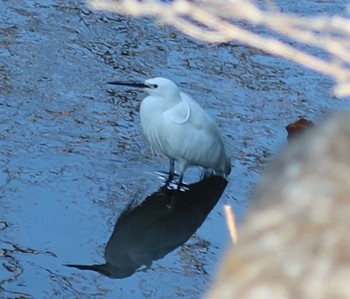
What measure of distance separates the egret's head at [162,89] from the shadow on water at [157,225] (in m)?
0.49

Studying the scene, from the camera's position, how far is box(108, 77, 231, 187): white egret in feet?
16.1

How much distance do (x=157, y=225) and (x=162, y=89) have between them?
0.75 meters

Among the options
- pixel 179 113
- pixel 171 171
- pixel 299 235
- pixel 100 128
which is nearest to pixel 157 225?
pixel 171 171

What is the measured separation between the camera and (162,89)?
4879 mm

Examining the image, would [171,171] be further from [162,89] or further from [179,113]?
[162,89]

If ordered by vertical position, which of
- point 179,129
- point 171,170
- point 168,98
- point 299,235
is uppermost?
point 299,235

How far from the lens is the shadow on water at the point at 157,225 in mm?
4180

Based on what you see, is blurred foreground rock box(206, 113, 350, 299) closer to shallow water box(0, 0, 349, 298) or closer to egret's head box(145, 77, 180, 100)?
shallow water box(0, 0, 349, 298)

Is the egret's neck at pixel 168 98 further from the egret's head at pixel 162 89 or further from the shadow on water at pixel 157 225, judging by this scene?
the shadow on water at pixel 157 225

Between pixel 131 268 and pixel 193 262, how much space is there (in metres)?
0.28

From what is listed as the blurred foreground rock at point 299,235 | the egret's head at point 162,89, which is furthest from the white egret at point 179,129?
the blurred foreground rock at point 299,235

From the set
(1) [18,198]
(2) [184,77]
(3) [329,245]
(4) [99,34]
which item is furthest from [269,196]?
(4) [99,34]

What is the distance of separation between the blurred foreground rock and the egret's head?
4.28 m

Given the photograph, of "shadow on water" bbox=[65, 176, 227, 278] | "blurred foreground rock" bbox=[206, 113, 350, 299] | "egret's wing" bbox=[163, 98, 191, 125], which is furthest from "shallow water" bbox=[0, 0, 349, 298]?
"blurred foreground rock" bbox=[206, 113, 350, 299]
